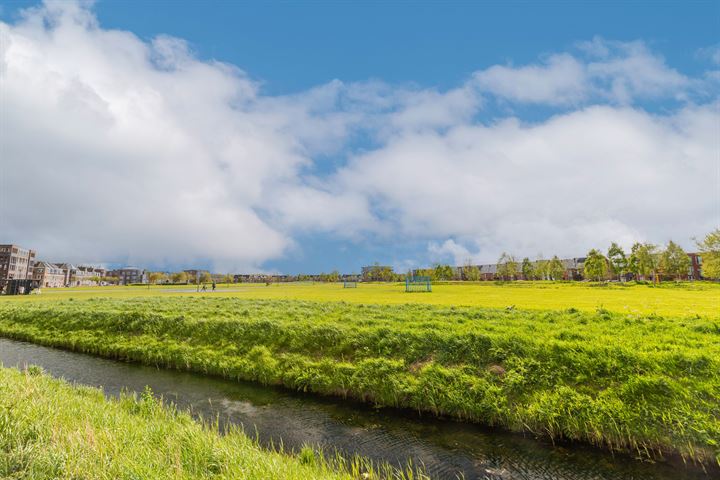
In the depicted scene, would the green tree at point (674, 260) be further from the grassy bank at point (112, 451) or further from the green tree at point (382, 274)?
the grassy bank at point (112, 451)

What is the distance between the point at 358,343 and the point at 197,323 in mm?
13180

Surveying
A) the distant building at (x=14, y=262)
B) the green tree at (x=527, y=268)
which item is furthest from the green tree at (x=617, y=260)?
the distant building at (x=14, y=262)

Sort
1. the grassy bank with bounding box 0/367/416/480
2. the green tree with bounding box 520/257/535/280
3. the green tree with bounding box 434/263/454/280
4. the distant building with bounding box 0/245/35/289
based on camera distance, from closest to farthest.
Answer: the grassy bank with bounding box 0/367/416/480
the distant building with bounding box 0/245/35/289
the green tree with bounding box 520/257/535/280
the green tree with bounding box 434/263/454/280

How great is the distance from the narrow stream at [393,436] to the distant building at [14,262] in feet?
470

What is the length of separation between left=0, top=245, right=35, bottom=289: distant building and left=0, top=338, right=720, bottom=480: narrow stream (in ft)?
470

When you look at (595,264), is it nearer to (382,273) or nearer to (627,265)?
(627,265)

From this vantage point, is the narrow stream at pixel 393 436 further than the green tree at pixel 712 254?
No

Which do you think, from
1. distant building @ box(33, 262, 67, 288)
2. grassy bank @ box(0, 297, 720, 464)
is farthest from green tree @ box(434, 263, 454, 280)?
distant building @ box(33, 262, 67, 288)

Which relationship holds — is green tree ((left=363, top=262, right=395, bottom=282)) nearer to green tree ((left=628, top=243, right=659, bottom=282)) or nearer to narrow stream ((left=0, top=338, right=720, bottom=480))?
green tree ((left=628, top=243, right=659, bottom=282))

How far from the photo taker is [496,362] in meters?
15.0

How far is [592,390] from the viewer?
1259 cm

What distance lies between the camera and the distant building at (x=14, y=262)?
122 meters

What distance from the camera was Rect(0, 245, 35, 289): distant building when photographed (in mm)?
121688

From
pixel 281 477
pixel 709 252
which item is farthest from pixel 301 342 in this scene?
pixel 709 252
